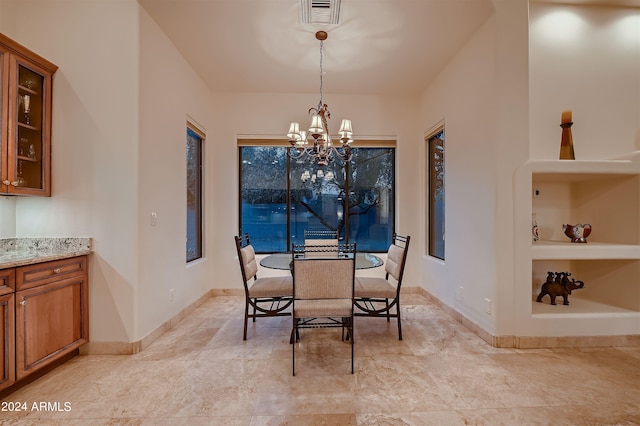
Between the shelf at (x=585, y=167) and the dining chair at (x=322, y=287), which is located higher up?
the shelf at (x=585, y=167)

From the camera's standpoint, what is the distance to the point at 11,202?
2412mm

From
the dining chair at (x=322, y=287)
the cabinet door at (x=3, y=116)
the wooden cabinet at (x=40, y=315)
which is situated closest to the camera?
the wooden cabinet at (x=40, y=315)

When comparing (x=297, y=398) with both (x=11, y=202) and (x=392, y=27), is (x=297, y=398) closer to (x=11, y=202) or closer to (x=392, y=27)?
(x=11, y=202)

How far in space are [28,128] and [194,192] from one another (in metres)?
1.85

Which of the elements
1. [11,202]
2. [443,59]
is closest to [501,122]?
[443,59]

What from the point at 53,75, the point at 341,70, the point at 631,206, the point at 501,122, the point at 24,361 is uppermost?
the point at 341,70

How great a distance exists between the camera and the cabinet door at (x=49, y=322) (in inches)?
76.0

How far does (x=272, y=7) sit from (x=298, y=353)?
3.06 m

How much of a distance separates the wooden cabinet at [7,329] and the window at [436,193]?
422 centimetres

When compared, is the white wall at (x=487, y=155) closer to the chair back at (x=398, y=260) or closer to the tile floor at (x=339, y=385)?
the tile floor at (x=339, y=385)

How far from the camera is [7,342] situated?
1.84 m

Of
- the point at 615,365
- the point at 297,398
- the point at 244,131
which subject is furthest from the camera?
the point at 244,131

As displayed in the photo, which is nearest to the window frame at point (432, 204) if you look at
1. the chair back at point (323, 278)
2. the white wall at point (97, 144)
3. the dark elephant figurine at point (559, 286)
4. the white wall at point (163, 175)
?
the dark elephant figurine at point (559, 286)

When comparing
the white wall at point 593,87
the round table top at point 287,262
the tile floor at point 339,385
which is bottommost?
the tile floor at point 339,385
